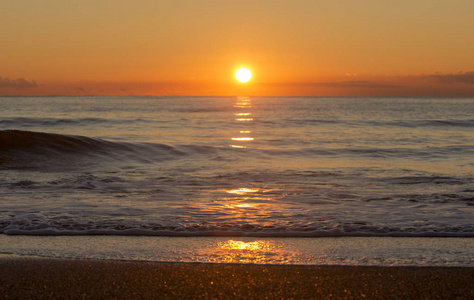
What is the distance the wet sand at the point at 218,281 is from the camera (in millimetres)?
3678

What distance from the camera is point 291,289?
3812 mm

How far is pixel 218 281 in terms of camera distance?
4016mm

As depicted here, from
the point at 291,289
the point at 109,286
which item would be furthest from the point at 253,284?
the point at 109,286

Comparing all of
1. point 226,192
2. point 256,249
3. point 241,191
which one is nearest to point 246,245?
point 256,249

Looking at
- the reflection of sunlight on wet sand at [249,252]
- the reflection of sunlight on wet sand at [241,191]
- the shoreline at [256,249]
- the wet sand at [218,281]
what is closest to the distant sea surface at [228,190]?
the reflection of sunlight on wet sand at [241,191]

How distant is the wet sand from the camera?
368 centimetres

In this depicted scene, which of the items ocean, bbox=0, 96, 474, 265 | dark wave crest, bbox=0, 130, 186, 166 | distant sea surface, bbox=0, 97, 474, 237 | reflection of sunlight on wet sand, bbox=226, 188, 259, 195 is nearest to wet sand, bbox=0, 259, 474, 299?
ocean, bbox=0, 96, 474, 265

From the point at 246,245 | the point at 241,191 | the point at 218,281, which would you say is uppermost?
the point at 218,281

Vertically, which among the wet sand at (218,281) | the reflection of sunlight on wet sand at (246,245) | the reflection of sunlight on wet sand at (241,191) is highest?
the wet sand at (218,281)

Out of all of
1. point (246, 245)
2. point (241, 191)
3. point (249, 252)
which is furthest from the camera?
point (241, 191)

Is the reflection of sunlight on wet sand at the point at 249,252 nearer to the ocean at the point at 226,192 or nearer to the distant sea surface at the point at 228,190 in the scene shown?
the ocean at the point at 226,192

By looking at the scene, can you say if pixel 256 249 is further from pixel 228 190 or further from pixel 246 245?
pixel 228 190

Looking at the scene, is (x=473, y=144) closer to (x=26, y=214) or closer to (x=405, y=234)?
(x=405, y=234)

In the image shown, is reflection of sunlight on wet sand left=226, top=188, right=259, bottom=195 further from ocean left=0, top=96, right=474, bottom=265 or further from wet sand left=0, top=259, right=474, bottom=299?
wet sand left=0, top=259, right=474, bottom=299
